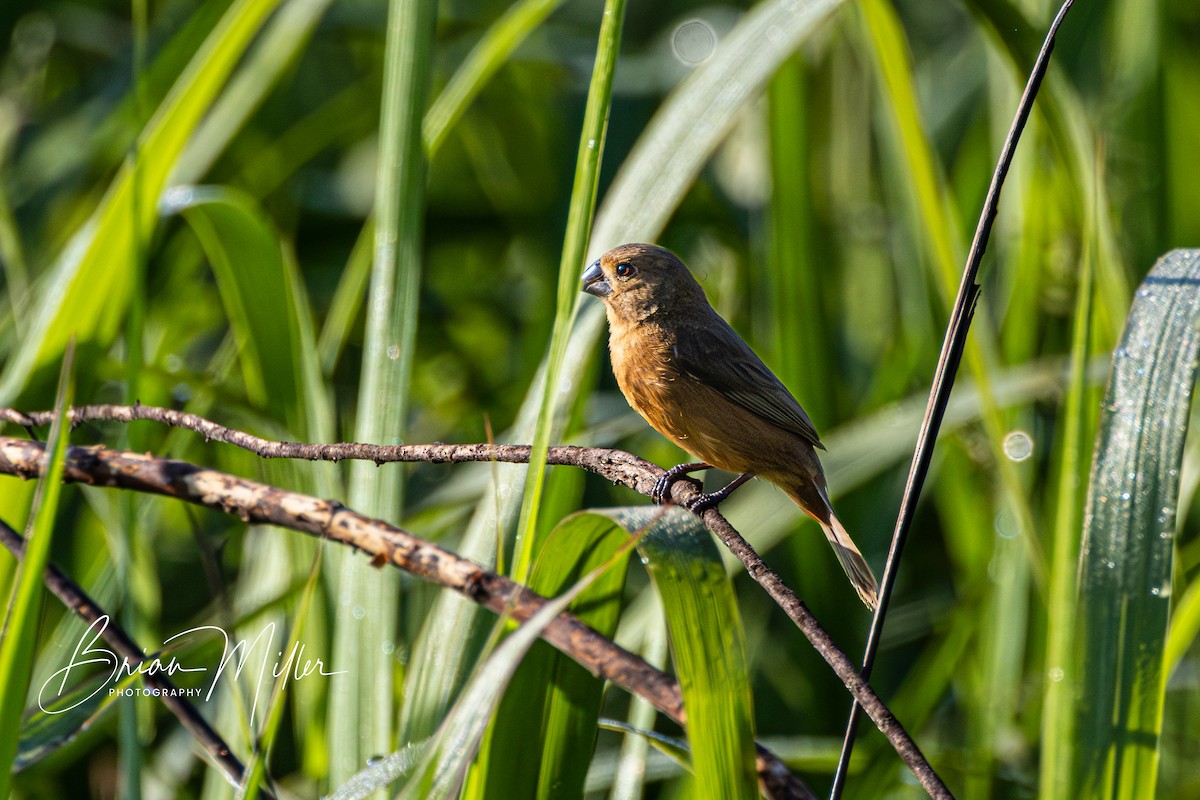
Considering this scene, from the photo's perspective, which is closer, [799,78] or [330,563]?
[330,563]

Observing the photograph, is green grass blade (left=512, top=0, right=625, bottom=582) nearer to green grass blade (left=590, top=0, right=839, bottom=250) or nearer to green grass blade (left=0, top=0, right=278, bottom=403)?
green grass blade (left=590, top=0, right=839, bottom=250)

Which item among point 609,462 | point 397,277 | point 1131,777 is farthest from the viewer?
point 397,277

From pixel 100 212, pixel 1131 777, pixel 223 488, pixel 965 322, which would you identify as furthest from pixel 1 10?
pixel 1131 777

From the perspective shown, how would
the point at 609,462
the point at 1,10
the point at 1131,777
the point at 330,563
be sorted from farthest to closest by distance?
the point at 1,10 < the point at 330,563 < the point at 609,462 < the point at 1131,777

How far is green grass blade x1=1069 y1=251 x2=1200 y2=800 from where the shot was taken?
1403 mm

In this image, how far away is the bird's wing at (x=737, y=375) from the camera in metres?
2.53

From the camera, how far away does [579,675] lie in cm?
151

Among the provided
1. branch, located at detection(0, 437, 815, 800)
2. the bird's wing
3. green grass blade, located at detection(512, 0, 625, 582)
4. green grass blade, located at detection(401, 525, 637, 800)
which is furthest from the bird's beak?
green grass blade, located at detection(401, 525, 637, 800)

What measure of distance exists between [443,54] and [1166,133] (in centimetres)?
281

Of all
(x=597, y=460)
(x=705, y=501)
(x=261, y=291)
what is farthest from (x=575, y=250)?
(x=261, y=291)

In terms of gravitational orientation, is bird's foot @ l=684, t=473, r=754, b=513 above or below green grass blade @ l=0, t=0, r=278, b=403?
below

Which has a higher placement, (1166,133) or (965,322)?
(1166,133)

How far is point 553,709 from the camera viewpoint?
4.98ft

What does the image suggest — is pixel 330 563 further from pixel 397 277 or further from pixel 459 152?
pixel 459 152
